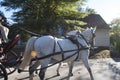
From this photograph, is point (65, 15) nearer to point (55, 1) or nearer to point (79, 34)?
point (55, 1)

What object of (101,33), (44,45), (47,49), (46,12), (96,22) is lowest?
(101,33)

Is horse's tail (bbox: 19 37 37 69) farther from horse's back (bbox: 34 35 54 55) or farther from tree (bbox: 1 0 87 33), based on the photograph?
tree (bbox: 1 0 87 33)

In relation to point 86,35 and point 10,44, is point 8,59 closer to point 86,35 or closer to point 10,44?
point 10,44

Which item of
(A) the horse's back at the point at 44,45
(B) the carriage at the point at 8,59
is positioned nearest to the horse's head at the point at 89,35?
(A) the horse's back at the point at 44,45

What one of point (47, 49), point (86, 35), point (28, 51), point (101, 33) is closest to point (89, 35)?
point (86, 35)

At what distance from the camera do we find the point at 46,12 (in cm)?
3059

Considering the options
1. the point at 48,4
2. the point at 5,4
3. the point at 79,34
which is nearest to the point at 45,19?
the point at 48,4

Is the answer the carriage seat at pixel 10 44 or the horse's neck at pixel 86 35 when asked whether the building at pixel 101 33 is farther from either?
the carriage seat at pixel 10 44

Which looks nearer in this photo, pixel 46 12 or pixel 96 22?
pixel 46 12

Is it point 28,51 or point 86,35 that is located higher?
point 86,35

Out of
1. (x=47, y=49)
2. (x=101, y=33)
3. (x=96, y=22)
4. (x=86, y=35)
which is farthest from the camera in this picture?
(x=96, y=22)

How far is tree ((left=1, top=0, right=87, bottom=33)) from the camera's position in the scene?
29359 millimetres

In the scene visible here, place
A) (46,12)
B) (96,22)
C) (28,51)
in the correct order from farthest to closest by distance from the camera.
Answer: (96,22) < (46,12) < (28,51)

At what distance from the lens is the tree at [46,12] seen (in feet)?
96.3
